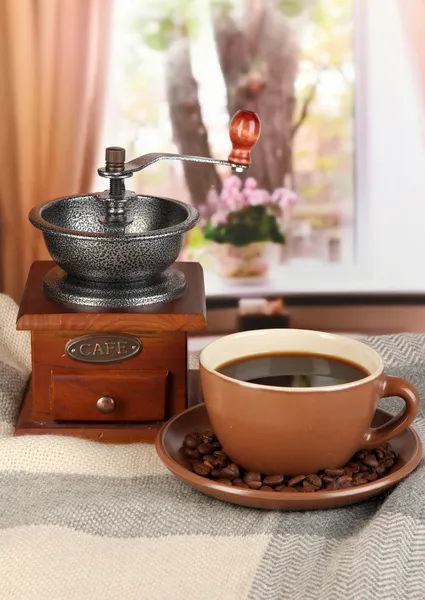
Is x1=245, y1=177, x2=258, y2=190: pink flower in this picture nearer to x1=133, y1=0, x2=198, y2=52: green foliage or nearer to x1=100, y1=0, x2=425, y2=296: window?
x1=100, y1=0, x2=425, y2=296: window

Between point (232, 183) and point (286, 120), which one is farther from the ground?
point (286, 120)

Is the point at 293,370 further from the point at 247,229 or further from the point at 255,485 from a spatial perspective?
the point at 247,229

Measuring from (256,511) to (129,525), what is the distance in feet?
0.40

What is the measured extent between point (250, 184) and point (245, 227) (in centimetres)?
10

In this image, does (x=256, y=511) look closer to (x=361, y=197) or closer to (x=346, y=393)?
(x=346, y=393)

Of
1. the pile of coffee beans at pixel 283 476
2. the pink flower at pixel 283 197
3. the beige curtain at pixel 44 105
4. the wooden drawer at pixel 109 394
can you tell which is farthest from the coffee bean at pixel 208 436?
the pink flower at pixel 283 197

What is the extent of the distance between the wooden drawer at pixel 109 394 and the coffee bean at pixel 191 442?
12cm

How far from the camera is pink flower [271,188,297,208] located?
2.31m

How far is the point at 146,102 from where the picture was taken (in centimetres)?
224

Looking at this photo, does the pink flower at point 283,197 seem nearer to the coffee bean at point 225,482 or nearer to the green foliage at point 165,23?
the green foliage at point 165,23

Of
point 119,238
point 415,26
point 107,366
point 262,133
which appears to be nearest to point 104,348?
point 107,366

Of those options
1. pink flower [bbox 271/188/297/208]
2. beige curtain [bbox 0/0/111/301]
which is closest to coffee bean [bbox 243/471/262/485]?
beige curtain [bbox 0/0/111/301]

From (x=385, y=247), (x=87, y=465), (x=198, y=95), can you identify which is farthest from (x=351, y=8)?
(x=87, y=465)

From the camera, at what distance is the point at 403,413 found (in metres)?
1.03
